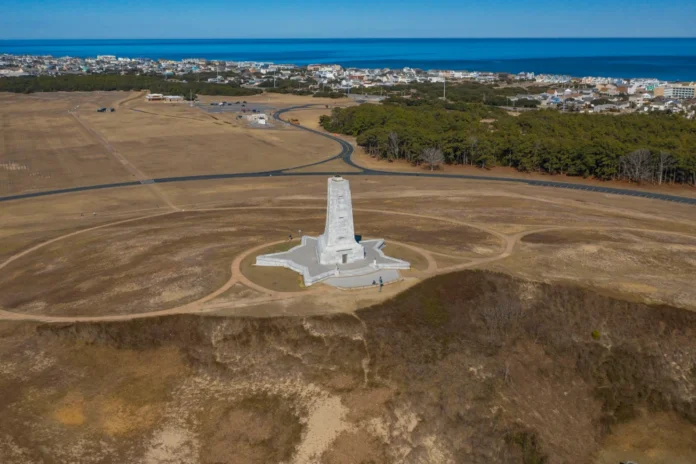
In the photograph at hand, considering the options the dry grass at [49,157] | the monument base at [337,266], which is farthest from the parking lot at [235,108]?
the monument base at [337,266]

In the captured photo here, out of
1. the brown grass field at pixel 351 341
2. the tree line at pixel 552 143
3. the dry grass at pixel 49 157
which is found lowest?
the brown grass field at pixel 351 341

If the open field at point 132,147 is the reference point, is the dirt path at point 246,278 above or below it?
below

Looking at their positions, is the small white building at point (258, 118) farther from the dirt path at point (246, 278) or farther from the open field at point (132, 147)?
the dirt path at point (246, 278)

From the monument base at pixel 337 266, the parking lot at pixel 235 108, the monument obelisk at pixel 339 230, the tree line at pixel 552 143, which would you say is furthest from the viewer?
the parking lot at pixel 235 108

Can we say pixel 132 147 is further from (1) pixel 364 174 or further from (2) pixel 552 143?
(2) pixel 552 143

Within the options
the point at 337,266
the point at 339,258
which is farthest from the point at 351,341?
the point at 339,258

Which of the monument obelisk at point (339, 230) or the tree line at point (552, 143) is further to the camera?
the tree line at point (552, 143)

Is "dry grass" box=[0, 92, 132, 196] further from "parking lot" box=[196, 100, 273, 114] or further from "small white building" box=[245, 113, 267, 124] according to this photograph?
"parking lot" box=[196, 100, 273, 114]
